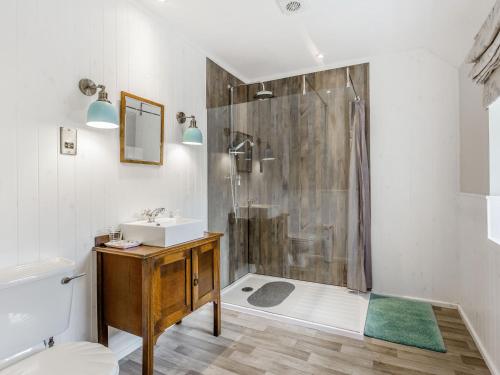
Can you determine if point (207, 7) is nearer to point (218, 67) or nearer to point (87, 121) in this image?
point (218, 67)

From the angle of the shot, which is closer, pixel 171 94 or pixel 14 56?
pixel 14 56

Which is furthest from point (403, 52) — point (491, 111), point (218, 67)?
point (218, 67)

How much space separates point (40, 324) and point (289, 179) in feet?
7.99

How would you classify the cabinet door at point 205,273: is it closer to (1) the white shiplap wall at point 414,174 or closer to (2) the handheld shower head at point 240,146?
(2) the handheld shower head at point 240,146

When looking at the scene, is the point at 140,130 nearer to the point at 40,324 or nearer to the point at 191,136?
the point at 191,136

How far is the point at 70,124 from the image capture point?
5.69 ft

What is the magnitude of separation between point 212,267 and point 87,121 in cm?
136

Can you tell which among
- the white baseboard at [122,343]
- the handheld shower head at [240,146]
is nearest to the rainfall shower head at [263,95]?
the handheld shower head at [240,146]

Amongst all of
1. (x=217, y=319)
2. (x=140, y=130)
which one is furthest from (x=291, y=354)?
(x=140, y=130)

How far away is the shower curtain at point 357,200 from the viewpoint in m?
2.97

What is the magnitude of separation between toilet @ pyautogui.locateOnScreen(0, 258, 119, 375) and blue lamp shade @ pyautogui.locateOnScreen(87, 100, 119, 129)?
2.67 ft

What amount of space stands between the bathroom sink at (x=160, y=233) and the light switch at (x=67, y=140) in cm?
60

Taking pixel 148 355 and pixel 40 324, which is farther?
pixel 148 355

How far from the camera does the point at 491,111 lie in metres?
1.97
